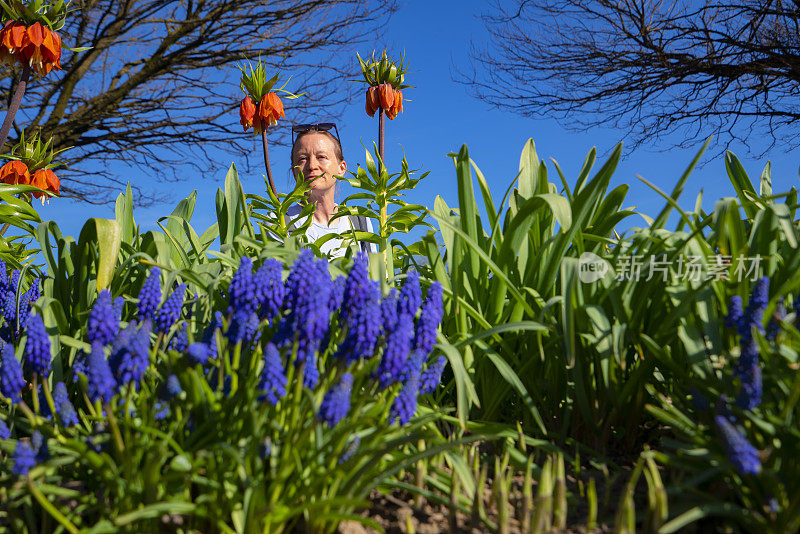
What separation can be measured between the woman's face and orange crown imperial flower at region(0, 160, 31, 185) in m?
1.81

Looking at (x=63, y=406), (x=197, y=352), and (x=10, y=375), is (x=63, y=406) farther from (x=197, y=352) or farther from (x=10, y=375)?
(x=197, y=352)

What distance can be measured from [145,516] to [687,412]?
144 centimetres

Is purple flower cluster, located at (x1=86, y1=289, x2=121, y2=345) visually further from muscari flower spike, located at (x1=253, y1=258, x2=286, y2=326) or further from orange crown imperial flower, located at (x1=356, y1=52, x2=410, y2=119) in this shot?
orange crown imperial flower, located at (x1=356, y1=52, x2=410, y2=119)

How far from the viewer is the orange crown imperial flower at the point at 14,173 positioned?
362cm

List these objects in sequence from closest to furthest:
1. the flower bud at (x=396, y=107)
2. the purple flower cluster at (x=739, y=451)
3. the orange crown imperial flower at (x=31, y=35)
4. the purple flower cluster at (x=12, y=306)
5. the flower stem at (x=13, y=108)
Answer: the purple flower cluster at (x=739, y=451) < the purple flower cluster at (x=12, y=306) < the flower stem at (x=13, y=108) < the orange crown imperial flower at (x=31, y=35) < the flower bud at (x=396, y=107)

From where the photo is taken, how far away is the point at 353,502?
1114mm

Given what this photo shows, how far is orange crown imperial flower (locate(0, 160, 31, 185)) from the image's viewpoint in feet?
11.9

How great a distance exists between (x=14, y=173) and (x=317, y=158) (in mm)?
2072

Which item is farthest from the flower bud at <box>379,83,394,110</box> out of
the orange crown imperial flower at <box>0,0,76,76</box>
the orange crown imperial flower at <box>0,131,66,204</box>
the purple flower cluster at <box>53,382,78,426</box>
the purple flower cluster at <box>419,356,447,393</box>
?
the purple flower cluster at <box>53,382,78,426</box>

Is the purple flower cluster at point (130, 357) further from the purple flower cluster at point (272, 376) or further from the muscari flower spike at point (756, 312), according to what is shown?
the muscari flower spike at point (756, 312)

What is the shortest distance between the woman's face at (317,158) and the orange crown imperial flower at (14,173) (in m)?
1.81

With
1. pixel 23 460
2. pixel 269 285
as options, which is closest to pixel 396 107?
pixel 269 285

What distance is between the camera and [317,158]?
4688mm

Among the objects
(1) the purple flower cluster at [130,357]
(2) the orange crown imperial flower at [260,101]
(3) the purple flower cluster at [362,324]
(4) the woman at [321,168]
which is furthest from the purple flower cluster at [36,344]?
(4) the woman at [321,168]
